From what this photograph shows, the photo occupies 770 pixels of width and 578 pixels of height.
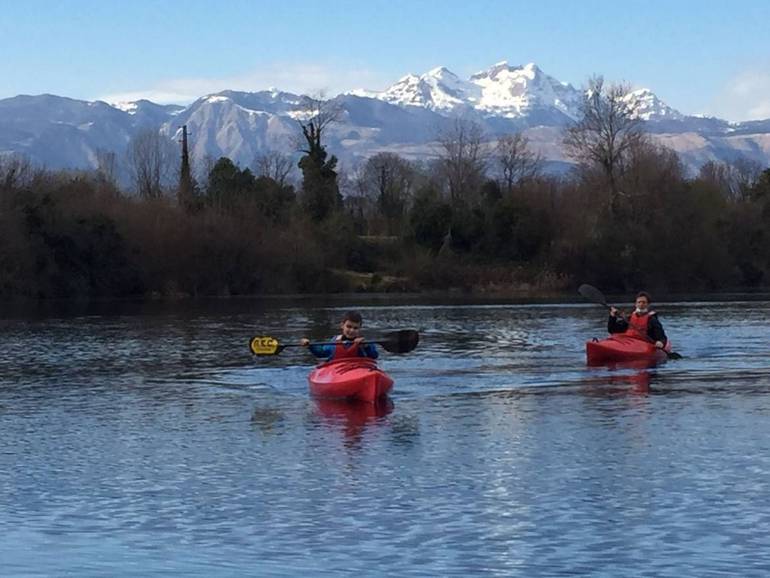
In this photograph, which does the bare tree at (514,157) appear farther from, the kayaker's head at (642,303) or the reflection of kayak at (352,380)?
the reflection of kayak at (352,380)

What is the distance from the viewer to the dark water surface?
12828 mm

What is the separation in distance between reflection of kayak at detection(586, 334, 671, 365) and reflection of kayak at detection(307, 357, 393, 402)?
8039 mm

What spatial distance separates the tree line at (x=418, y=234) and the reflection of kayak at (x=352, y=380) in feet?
169

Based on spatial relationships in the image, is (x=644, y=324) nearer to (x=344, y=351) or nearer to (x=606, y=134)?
(x=344, y=351)

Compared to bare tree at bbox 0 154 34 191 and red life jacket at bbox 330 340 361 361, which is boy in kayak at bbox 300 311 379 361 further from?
bare tree at bbox 0 154 34 191

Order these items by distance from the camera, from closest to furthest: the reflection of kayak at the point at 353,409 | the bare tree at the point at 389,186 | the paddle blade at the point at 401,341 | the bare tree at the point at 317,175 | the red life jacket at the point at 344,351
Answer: the reflection of kayak at the point at 353,409 < the red life jacket at the point at 344,351 < the paddle blade at the point at 401,341 < the bare tree at the point at 317,175 < the bare tree at the point at 389,186

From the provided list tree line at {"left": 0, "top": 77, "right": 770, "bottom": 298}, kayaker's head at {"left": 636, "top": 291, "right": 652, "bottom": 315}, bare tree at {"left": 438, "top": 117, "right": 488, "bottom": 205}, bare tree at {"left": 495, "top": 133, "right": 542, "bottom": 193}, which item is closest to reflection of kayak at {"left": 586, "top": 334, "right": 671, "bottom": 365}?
kayaker's head at {"left": 636, "top": 291, "right": 652, "bottom": 315}

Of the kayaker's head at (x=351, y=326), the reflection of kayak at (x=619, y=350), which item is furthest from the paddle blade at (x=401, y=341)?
the reflection of kayak at (x=619, y=350)

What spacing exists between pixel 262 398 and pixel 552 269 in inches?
2422

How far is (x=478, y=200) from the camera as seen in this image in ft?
318

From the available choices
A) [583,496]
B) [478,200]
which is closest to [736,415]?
[583,496]

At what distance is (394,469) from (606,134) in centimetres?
7659

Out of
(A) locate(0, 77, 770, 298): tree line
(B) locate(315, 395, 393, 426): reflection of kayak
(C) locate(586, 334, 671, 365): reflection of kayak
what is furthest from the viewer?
(A) locate(0, 77, 770, 298): tree line

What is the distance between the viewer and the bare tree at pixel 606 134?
90.9m
